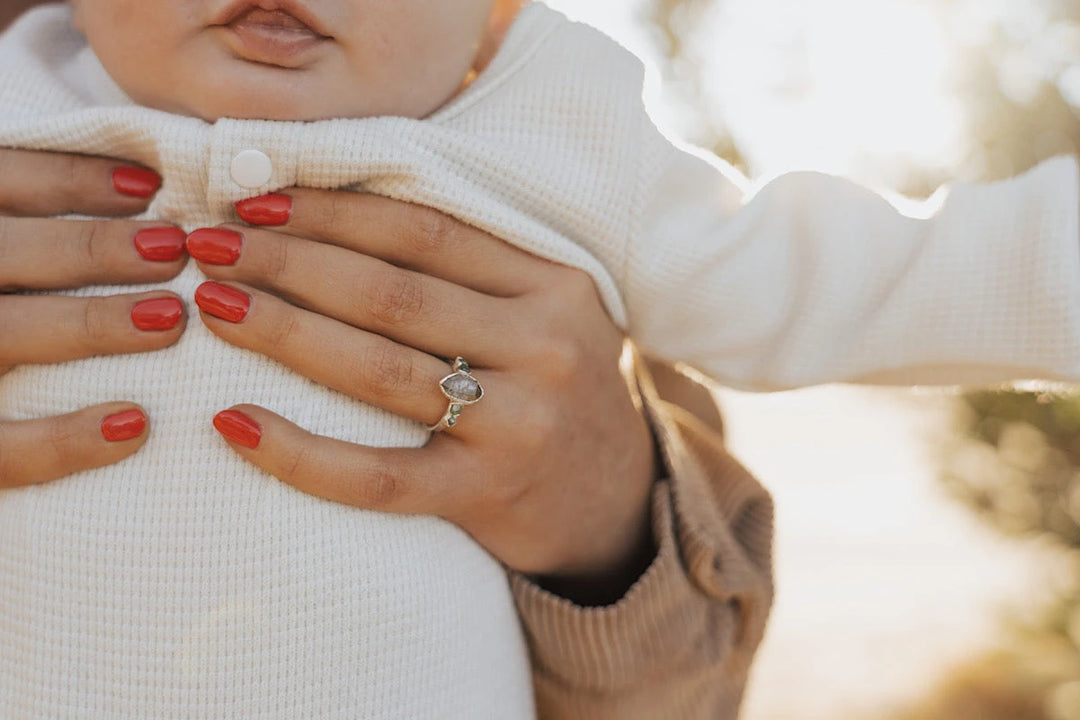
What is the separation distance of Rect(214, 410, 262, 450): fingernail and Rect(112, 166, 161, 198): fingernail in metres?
0.28

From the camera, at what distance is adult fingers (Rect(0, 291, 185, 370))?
0.87 metres

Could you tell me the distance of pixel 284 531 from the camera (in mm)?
871

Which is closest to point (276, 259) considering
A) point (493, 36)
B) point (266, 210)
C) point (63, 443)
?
point (266, 210)

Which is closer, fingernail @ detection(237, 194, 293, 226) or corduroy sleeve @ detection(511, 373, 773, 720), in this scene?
fingernail @ detection(237, 194, 293, 226)

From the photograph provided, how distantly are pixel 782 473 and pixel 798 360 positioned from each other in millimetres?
4299

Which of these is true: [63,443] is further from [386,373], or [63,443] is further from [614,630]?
[614,630]

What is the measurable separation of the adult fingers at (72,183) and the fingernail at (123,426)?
25 cm

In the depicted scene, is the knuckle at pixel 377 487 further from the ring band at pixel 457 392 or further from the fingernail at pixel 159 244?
the fingernail at pixel 159 244

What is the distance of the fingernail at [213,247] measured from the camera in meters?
0.90

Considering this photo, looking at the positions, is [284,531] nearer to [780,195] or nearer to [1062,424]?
[780,195]

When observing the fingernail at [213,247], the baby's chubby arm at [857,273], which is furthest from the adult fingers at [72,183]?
the baby's chubby arm at [857,273]

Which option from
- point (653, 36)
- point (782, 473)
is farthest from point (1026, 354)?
point (782, 473)

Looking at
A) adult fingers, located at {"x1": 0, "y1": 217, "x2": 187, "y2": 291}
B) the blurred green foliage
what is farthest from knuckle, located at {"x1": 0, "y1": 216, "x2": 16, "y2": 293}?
the blurred green foliage

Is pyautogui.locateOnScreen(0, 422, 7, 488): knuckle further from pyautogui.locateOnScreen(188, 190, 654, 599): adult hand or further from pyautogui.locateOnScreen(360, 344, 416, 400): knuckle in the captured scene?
pyautogui.locateOnScreen(360, 344, 416, 400): knuckle
